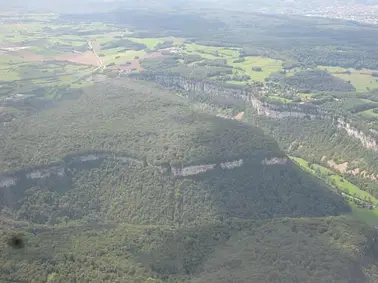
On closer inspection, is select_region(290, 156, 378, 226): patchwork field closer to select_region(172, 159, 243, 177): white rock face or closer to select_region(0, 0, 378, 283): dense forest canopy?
select_region(0, 0, 378, 283): dense forest canopy

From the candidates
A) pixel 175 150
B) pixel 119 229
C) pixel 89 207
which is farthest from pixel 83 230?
pixel 175 150

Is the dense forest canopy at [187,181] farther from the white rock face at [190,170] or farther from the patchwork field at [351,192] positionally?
the patchwork field at [351,192]

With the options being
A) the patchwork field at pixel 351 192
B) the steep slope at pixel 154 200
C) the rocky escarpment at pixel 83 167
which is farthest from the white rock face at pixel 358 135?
the rocky escarpment at pixel 83 167

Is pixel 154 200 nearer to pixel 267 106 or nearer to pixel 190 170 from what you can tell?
pixel 190 170

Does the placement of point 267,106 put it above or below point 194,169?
below

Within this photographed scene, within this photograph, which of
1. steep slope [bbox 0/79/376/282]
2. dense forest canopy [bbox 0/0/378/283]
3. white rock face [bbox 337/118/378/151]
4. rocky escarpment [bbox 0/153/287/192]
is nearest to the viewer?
steep slope [bbox 0/79/376/282]

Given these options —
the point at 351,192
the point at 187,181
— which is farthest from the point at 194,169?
the point at 351,192

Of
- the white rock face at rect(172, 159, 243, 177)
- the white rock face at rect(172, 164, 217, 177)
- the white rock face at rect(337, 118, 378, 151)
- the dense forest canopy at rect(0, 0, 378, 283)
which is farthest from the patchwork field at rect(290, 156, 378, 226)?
the white rock face at rect(172, 164, 217, 177)
